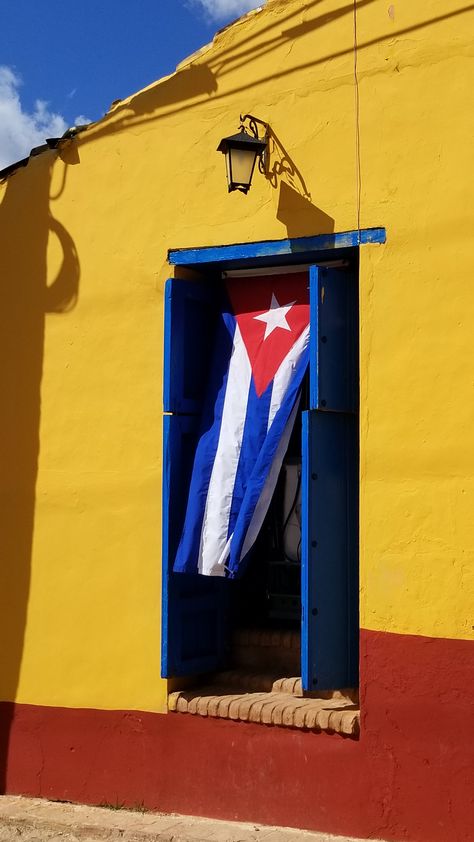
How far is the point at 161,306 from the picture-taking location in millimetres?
7215

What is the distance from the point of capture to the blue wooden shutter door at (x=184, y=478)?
6926mm

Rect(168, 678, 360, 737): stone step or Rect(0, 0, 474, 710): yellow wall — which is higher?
Rect(0, 0, 474, 710): yellow wall

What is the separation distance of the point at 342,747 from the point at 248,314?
271 centimetres

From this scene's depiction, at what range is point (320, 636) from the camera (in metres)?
6.30

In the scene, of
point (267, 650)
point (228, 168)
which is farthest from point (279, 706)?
point (228, 168)

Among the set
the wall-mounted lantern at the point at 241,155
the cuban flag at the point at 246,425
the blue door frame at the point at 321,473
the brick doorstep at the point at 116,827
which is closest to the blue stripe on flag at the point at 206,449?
the cuban flag at the point at 246,425

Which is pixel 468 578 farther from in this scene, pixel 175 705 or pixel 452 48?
pixel 452 48

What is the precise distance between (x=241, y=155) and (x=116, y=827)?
4052mm

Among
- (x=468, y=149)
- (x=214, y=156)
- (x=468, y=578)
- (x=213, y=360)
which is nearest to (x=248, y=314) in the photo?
(x=213, y=360)

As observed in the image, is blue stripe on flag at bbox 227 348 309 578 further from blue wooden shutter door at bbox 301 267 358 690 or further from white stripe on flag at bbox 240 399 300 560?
blue wooden shutter door at bbox 301 267 358 690

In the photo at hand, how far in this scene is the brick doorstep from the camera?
20.5ft

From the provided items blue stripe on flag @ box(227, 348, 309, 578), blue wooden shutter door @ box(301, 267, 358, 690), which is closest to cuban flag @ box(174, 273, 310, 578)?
blue stripe on flag @ box(227, 348, 309, 578)

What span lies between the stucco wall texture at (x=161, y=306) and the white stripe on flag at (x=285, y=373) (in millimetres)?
534

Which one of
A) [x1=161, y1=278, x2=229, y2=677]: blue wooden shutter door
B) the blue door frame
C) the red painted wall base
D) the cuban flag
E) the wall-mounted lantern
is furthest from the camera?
[x1=161, y1=278, x2=229, y2=677]: blue wooden shutter door
